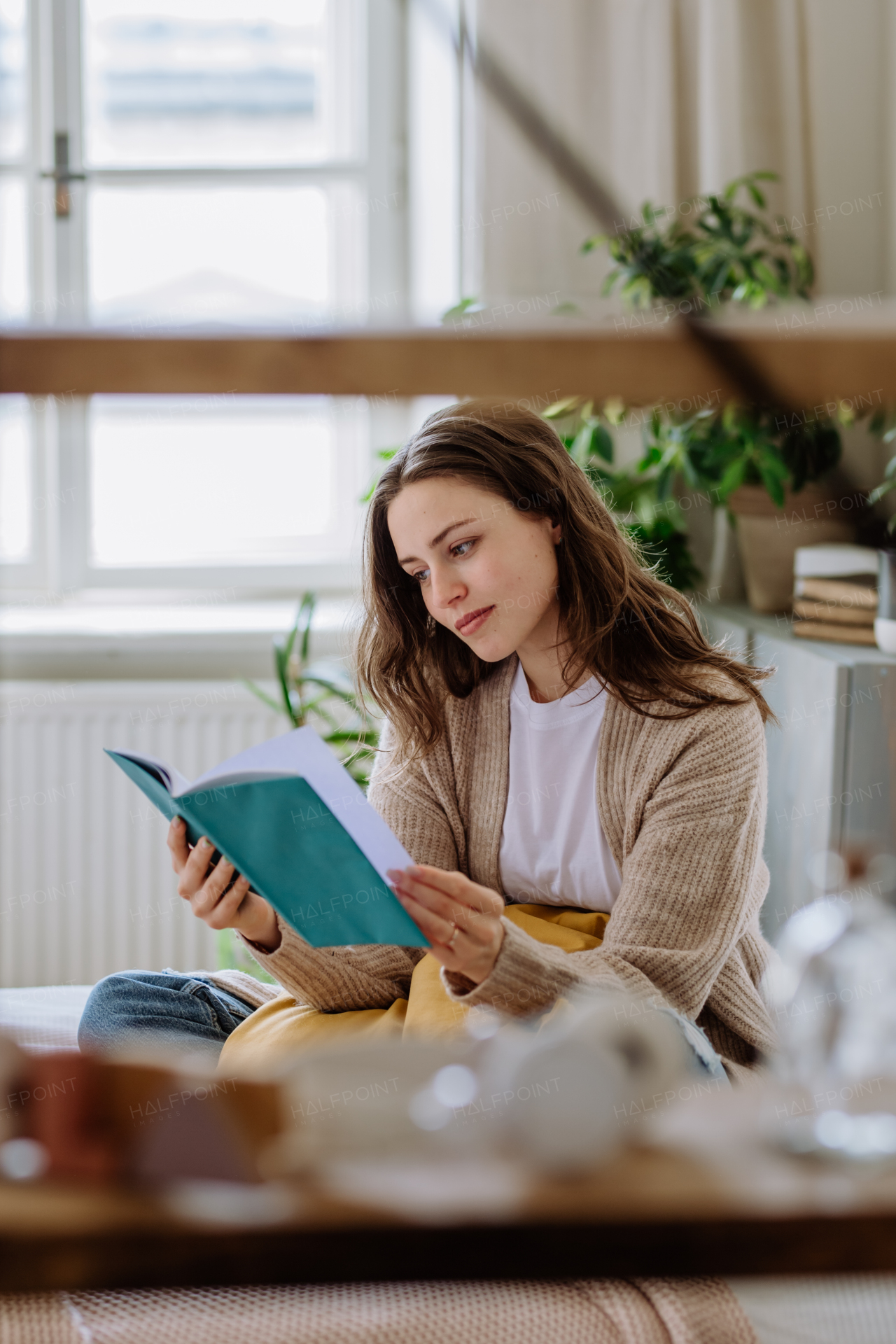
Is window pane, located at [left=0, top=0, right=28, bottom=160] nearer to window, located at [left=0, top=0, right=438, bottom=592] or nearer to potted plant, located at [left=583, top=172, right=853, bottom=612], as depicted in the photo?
window, located at [left=0, top=0, right=438, bottom=592]

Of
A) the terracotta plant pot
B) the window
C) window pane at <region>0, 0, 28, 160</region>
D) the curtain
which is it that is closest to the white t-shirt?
the terracotta plant pot

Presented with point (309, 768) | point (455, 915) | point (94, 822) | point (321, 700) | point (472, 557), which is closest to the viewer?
point (309, 768)

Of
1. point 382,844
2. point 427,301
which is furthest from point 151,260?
point 382,844

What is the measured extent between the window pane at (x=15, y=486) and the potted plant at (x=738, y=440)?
4.20 feet

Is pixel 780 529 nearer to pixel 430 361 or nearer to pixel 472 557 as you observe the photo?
pixel 472 557

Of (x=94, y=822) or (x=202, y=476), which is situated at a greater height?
(x=202, y=476)

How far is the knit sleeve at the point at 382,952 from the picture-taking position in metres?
1.31

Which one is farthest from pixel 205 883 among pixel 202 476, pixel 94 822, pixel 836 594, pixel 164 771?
pixel 202 476

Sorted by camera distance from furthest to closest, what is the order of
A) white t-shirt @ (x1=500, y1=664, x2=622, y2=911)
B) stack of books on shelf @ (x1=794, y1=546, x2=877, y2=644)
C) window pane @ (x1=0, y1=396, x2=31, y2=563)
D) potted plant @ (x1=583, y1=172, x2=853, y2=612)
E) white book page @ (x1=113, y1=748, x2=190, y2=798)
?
window pane @ (x1=0, y1=396, x2=31, y2=563) < potted plant @ (x1=583, y1=172, x2=853, y2=612) < stack of books on shelf @ (x1=794, y1=546, x2=877, y2=644) < white t-shirt @ (x1=500, y1=664, x2=622, y2=911) < white book page @ (x1=113, y1=748, x2=190, y2=798)

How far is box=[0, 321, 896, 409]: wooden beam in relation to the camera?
43 cm

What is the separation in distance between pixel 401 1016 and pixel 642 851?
318mm

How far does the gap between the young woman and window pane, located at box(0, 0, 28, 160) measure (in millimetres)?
1758

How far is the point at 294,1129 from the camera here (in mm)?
466

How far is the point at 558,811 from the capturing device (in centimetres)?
139
